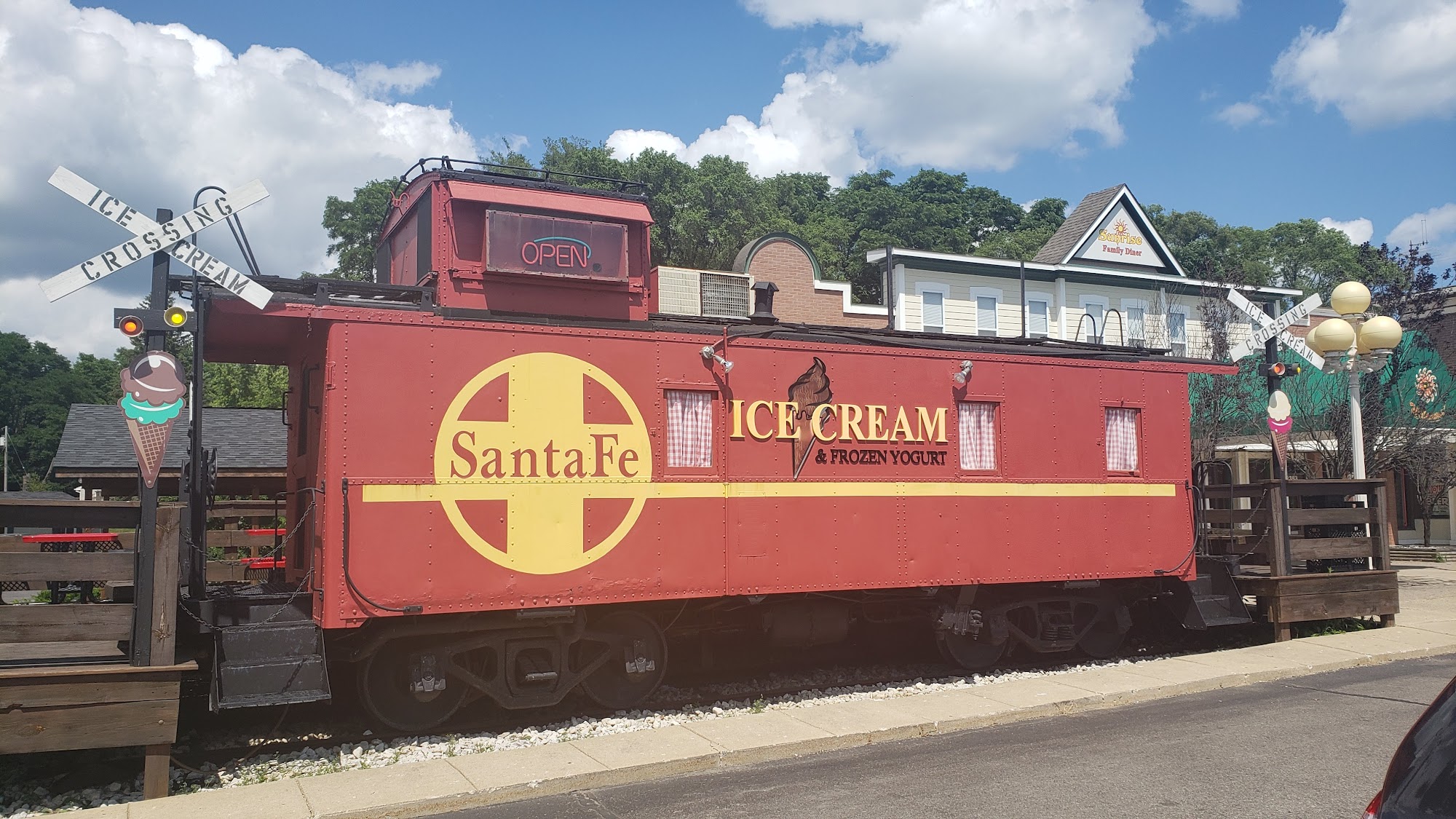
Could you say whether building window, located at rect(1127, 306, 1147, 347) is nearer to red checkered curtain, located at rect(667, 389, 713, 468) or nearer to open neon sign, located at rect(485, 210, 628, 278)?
red checkered curtain, located at rect(667, 389, 713, 468)

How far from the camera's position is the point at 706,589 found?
8.88 metres

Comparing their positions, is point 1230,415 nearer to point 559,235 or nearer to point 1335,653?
point 1335,653

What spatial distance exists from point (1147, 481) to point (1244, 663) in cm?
204

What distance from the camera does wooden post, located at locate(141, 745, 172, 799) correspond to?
22.2 ft

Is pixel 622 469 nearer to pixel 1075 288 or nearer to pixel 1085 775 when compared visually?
pixel 1085 775

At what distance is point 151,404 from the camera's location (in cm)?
696

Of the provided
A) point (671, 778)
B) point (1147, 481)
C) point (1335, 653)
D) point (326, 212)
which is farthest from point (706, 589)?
point (326, 212)

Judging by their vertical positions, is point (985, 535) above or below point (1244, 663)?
above

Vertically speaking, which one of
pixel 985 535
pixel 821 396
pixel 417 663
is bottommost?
pixel 417 663

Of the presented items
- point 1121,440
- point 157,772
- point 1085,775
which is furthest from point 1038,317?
point 157,772

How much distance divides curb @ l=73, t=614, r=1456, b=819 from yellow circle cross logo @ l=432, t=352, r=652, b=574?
1574 millimetres

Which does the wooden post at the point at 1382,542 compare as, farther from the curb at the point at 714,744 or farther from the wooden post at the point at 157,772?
the wooden post at the point at 157,772

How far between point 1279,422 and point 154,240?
12.0 m

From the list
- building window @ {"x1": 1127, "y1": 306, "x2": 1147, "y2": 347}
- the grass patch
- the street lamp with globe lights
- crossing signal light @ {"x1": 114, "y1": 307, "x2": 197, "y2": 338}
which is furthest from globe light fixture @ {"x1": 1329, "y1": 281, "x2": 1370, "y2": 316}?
crossing signal light @ {"x1": 114, "y1": 307, "x2": 197, "y2": 338}
